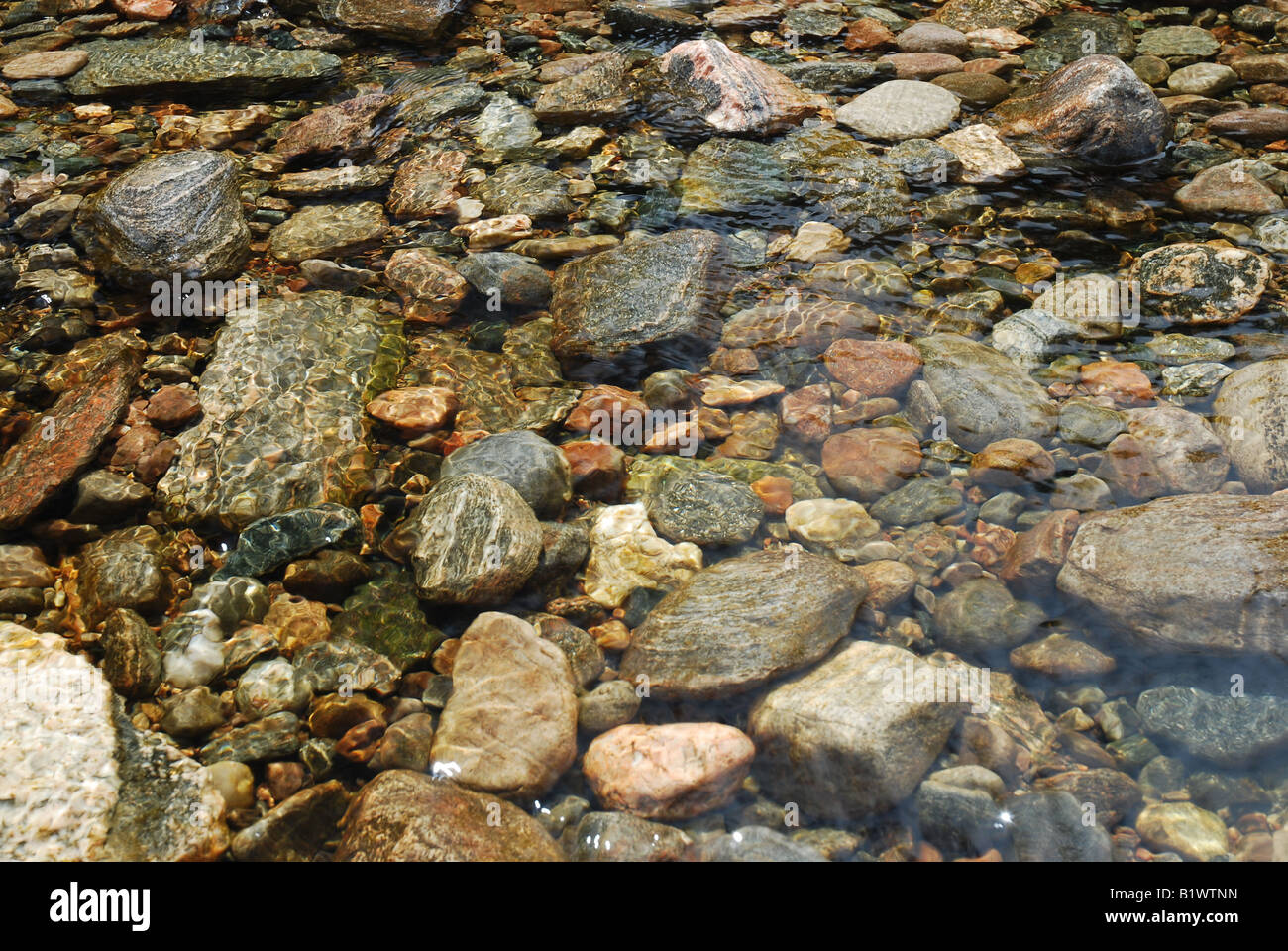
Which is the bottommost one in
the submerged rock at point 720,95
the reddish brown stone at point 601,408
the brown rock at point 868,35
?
the reddish brown stone at point 601,408

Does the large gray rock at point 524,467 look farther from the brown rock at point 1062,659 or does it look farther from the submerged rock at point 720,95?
the submerged rock at point 720,95

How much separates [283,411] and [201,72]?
5.25 metres

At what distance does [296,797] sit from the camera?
11.1ft

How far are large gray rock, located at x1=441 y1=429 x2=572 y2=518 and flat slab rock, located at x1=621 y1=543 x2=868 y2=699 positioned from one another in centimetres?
86

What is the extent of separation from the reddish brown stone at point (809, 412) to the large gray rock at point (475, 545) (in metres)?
1.70

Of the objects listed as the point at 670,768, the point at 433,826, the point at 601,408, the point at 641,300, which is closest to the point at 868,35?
the point at 641,300

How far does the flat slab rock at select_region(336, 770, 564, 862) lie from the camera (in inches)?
123

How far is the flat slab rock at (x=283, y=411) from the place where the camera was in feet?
15.1

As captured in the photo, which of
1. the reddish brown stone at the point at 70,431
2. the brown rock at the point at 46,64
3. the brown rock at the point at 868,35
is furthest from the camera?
the brown rock at the point at 868,35

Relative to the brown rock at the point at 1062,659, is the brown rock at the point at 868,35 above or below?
above

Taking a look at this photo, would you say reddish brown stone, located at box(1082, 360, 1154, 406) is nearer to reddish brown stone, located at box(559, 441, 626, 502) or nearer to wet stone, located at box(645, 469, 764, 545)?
wet stone, located at box(645, 469, 764, 545)

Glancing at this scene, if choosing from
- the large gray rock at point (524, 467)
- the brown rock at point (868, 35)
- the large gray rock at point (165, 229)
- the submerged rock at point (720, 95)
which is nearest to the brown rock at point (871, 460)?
the large gray rock at point (524, 467)

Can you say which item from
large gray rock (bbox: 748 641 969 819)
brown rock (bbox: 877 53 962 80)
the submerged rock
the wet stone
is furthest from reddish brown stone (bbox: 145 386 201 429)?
brown rock (bbox: 877 53 962 80)

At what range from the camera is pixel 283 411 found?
4984mm
